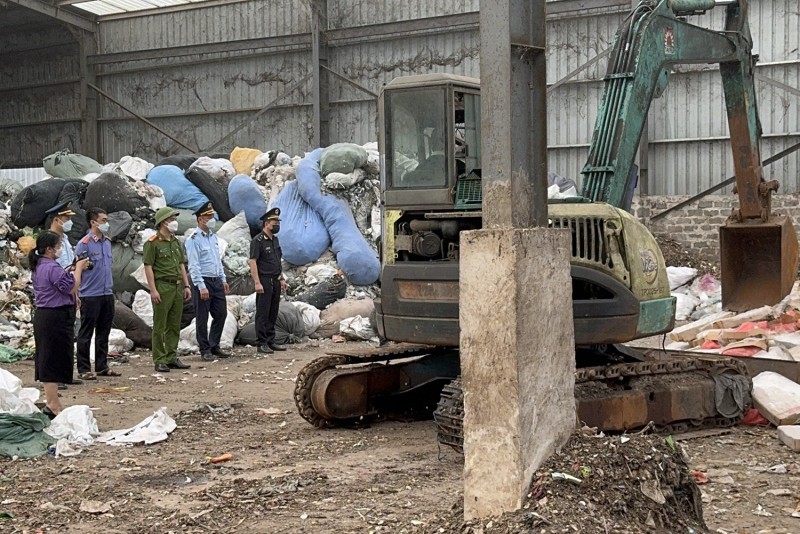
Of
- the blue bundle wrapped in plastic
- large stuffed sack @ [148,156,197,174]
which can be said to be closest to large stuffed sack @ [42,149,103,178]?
large stuffed sack @ [148,156,197,174]

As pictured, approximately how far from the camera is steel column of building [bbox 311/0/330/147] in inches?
771

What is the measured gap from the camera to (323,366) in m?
7.25

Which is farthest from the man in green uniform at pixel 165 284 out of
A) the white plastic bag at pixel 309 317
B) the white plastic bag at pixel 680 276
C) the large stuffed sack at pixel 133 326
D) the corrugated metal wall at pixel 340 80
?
the corrugated metal wall at pixel 340 80

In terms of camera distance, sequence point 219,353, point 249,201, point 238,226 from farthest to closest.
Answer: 1. point 249,201
2. point 238,226
3. point 219,353

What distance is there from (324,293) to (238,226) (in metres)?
2.02

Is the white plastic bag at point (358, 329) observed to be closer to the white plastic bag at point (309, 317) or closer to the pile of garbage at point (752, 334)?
the white plastic bag at point (309, 317)

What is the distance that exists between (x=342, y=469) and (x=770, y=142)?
12365 mm

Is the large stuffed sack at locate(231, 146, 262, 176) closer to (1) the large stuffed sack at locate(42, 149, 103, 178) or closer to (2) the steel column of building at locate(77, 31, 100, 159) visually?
(1) the large stuffed sack at locate(42, 149, 103, 178)

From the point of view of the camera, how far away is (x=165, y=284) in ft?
32.6

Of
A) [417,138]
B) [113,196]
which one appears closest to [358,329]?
[113,196]

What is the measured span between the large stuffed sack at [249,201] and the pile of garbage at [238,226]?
0.02m

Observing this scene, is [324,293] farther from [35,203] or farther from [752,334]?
[752,334]

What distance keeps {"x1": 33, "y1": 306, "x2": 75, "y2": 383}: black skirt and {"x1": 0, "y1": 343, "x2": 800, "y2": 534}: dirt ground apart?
1.80 feet

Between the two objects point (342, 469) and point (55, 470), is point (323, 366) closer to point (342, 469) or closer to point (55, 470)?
point (342, 469)
